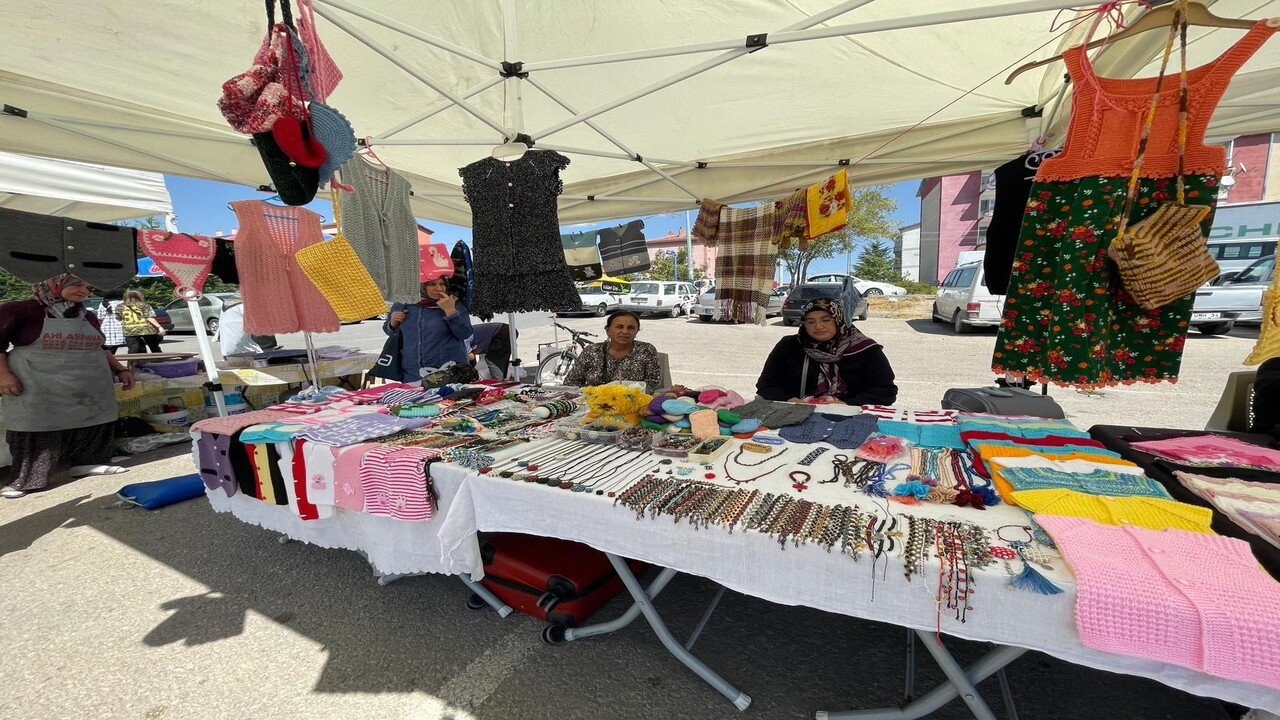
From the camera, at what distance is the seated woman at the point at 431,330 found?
4.31 metres

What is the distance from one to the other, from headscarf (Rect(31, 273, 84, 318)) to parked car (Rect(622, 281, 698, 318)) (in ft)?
49.5

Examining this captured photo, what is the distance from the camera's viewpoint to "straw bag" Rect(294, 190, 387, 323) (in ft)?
9.06

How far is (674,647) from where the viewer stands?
1.89 metres

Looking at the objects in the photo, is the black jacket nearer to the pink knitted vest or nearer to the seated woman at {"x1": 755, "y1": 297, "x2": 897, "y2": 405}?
the seated woman at {"x1": 755, "y1": 297, "x2": 897, "y2": 405}

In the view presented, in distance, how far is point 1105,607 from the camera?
1022mm

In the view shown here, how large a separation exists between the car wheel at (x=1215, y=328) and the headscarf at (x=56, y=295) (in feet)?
53.8

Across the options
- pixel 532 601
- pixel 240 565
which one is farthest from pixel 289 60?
pixel 240 565

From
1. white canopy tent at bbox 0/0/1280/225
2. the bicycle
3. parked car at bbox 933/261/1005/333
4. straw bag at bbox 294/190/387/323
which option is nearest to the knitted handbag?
white canopy tent at bbox 0/0/1280/225

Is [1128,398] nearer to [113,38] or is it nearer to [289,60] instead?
[289,60]

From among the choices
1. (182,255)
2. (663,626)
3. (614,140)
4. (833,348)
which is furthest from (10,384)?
(833,348)

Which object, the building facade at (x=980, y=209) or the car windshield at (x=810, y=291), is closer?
the building facade at (x=980, y=209)

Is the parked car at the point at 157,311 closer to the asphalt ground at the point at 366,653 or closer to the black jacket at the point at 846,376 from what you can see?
the asphalt ground at the point at 366,653

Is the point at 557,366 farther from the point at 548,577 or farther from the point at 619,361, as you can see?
the point at 548,577

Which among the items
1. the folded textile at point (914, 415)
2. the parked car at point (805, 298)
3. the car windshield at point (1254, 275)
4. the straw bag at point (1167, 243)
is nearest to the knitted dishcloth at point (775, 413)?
the folded textile at point (914, 415)
